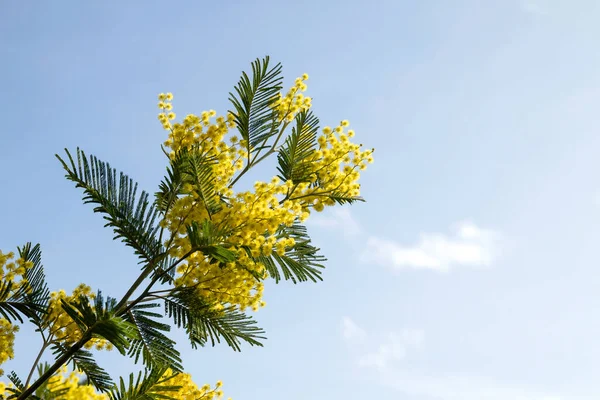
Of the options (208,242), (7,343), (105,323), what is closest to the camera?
(105,323)

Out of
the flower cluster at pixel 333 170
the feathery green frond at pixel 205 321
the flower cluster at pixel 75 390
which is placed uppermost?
the flower cluster at pixel 333 170

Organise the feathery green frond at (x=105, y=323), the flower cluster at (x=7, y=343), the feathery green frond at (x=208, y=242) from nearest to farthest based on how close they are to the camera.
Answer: the feathery green frond at (x=105, y=323)
the feathery green frond at (x=208, y=242)
the flower cluster at (x=7, y=343)

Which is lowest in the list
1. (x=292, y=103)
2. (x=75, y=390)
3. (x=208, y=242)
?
(x=75, y=390)

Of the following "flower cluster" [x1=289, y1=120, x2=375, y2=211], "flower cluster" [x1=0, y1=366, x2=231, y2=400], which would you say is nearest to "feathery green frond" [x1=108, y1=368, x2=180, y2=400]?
"flower cluster" [x1=0, y1=366, x2=231, y2=400]

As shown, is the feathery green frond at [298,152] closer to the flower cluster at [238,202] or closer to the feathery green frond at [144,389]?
the flower cluster at [238,202]

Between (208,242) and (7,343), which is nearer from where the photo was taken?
(208,242)

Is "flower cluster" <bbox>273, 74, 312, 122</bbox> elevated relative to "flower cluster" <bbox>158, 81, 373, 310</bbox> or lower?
elevated

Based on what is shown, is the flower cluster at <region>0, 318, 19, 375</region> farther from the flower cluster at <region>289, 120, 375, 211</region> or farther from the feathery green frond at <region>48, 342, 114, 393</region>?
the flower cluster at <region>289, 120, 375, 211</region>

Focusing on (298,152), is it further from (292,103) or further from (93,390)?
(93,390)

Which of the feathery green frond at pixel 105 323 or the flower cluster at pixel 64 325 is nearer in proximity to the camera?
the feathery green frond at pixel 105 323

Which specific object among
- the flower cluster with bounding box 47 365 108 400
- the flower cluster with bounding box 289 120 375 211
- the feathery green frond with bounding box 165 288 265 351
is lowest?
the flower cluster with bounding box 47 365 108 400

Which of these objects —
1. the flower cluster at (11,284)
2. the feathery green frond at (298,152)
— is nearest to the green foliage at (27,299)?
the flower cluster at (11,284)

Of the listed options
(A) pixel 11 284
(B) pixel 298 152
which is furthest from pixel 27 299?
(B) pixel 298 152

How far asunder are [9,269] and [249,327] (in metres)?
1.85
